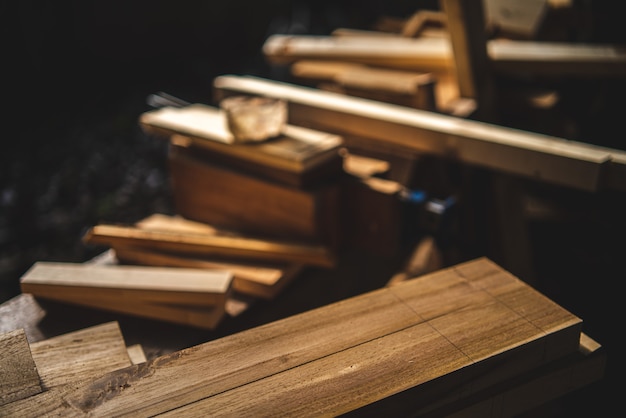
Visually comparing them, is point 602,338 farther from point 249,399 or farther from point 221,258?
point 249,399

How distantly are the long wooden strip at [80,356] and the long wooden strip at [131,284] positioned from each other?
330 mm

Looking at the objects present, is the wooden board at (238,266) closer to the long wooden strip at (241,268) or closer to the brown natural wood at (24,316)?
the long wooden strip at (241,268)

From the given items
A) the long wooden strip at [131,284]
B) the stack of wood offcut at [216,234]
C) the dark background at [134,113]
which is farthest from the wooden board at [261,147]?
the dark background at [134,113]

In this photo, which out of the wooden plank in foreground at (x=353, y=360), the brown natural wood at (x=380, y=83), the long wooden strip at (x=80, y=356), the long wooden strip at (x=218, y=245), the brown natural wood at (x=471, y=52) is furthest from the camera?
the brown natural wood at (x=380, y=83)

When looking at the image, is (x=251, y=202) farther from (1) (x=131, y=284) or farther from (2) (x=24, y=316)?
(2) (x=24, y=316)

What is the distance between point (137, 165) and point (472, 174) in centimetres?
395

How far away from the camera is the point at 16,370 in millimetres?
1035

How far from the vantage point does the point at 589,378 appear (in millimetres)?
1208

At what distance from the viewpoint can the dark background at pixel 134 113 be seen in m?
3.73

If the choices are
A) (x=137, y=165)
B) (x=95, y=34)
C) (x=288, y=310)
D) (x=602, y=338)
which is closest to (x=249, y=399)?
(x=288, y=310)

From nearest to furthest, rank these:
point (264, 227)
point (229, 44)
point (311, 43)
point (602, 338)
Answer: point (264, 227)
point (602, 338)
point (311, 43)
point (229, 44)

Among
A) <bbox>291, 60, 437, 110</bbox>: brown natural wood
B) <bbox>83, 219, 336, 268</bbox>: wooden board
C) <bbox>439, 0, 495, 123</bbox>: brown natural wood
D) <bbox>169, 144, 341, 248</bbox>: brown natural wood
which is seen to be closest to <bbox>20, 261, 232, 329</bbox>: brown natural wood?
<bbox>83, 219, 336, 268</bbox>: wooden board

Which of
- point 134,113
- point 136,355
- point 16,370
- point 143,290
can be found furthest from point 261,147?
point 134,113

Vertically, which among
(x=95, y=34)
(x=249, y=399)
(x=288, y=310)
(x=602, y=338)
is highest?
(x=95, y=34)
